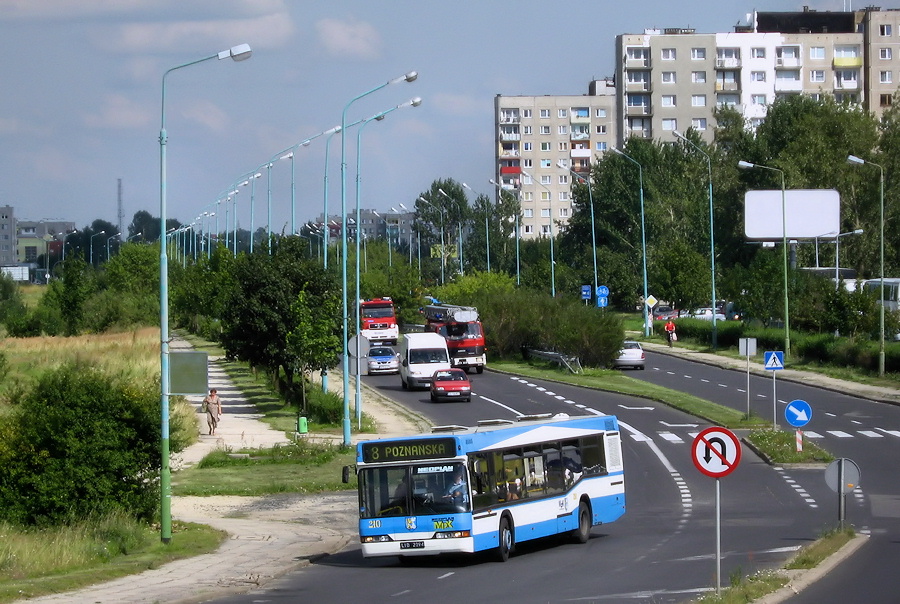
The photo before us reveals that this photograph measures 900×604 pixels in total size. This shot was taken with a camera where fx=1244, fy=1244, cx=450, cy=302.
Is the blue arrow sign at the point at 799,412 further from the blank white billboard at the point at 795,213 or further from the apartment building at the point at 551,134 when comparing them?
the apartment building at the point at 551,134

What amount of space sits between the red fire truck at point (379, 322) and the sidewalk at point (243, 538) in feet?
106

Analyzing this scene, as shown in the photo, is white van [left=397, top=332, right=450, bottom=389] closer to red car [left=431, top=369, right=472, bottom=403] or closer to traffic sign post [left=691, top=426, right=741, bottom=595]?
A: red car [left=431, top=369, right=472, bottom=403]

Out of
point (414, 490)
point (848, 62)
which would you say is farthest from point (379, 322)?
point (848, 62)

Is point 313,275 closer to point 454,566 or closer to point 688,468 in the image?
point 688,468

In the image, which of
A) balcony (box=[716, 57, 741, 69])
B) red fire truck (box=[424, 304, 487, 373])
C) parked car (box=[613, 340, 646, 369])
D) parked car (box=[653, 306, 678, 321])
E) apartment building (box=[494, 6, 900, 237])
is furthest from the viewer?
balcony (box=[716, 57, 741, 69])

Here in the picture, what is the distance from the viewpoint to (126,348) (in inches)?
2527

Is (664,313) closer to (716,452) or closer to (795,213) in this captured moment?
(795,213)

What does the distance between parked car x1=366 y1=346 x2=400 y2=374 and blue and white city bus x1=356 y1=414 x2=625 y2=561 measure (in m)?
41.3

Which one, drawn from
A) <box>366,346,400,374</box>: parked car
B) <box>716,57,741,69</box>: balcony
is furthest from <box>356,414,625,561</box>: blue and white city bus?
<box>716,57,741,69</box>: balcony

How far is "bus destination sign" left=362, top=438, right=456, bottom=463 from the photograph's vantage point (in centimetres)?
1973

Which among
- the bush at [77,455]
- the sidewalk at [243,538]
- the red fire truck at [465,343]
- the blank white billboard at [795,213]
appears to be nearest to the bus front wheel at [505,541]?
the sidewalk at [243,538]

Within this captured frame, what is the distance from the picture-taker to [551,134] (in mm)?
148125

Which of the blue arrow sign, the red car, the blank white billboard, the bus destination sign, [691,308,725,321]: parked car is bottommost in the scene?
the red car

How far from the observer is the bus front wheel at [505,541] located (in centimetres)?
2019
